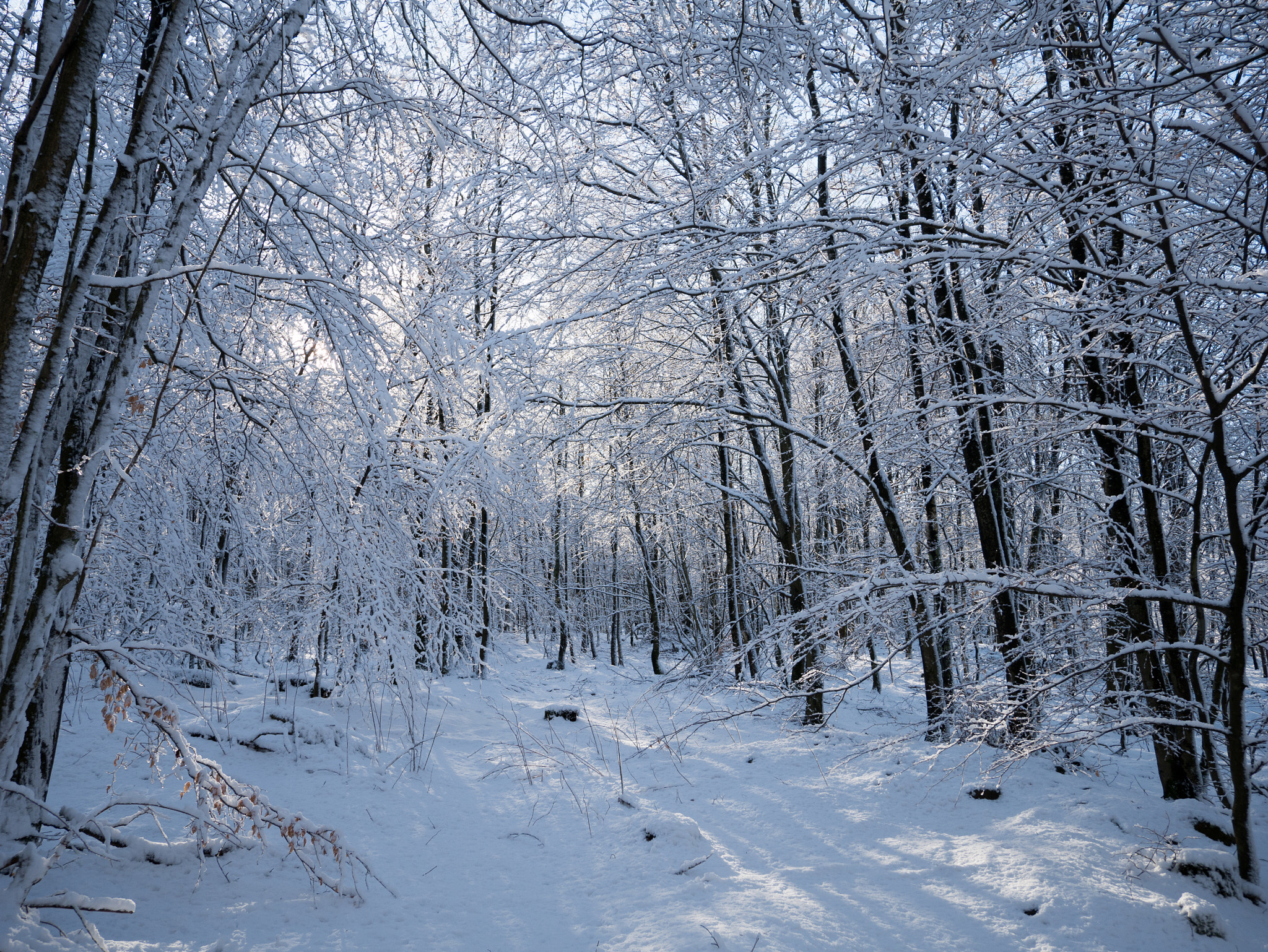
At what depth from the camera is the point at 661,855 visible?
3.83m

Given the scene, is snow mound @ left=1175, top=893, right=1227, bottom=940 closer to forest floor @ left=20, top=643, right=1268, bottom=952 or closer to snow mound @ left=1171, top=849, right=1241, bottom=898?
forest floor @ left=20, top=643, right=1268, bottom=952

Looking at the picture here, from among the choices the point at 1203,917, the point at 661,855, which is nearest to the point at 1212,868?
the point at 1203,917

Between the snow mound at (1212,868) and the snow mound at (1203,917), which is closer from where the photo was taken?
the snow mound at (1203,917)

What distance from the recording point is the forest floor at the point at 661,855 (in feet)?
9.10

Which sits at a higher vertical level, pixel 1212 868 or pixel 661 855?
pixel 1212 868

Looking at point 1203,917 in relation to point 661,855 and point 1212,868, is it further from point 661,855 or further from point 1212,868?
point 661,855

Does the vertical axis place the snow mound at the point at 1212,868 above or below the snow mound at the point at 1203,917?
above

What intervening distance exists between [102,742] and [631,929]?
15.9ft

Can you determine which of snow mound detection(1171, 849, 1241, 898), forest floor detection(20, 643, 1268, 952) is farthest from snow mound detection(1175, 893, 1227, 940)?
snow mound detection(1171, 849, 1241, 898)

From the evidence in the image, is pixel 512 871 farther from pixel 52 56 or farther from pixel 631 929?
pixel 52 56

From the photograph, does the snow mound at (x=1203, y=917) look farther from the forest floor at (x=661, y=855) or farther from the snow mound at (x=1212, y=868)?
the snow mound at (x=1212, y=868)

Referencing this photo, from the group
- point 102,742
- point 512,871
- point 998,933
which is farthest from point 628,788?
point 102,742

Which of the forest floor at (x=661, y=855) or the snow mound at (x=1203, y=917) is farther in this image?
the forest floor at (x=661, y=855)

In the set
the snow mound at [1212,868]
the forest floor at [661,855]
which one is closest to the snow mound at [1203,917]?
the forest floor at [661,855]
